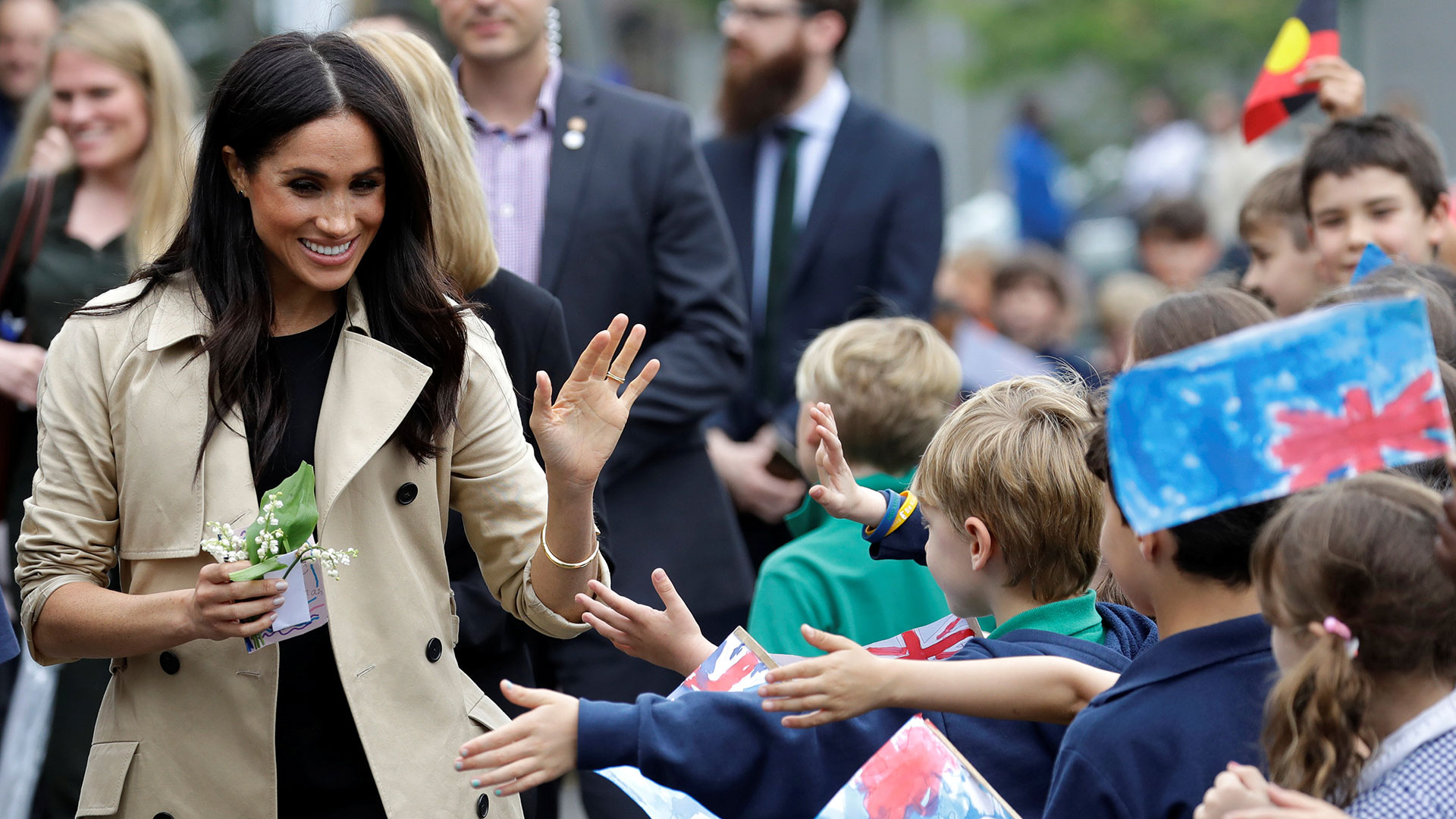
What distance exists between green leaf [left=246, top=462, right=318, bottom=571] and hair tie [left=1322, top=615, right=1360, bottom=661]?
4.61ft

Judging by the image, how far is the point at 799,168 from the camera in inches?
211

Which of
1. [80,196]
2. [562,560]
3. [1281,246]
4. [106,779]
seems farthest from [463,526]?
[1281,246]

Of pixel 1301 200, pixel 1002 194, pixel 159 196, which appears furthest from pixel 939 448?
pixel 1002 194

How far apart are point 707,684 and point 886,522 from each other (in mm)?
714

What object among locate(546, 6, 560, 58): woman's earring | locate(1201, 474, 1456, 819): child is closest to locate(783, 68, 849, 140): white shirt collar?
locate(546, 6, 560, 58): woman's earring

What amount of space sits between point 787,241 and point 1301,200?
1.61 metres

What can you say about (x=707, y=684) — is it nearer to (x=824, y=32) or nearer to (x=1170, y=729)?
(x=1170, y=729)

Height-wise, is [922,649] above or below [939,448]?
below

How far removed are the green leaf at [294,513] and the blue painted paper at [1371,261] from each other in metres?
2.50

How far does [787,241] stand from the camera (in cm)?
529

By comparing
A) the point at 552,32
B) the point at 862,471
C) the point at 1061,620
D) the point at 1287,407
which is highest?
the point at 552,32

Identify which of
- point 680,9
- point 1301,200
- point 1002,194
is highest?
point 1301,200

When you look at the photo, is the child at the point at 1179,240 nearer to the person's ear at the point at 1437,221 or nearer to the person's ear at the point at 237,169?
the person's ear at the point at 1437,221

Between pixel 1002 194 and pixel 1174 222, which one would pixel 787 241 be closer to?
pixel 1174 222
